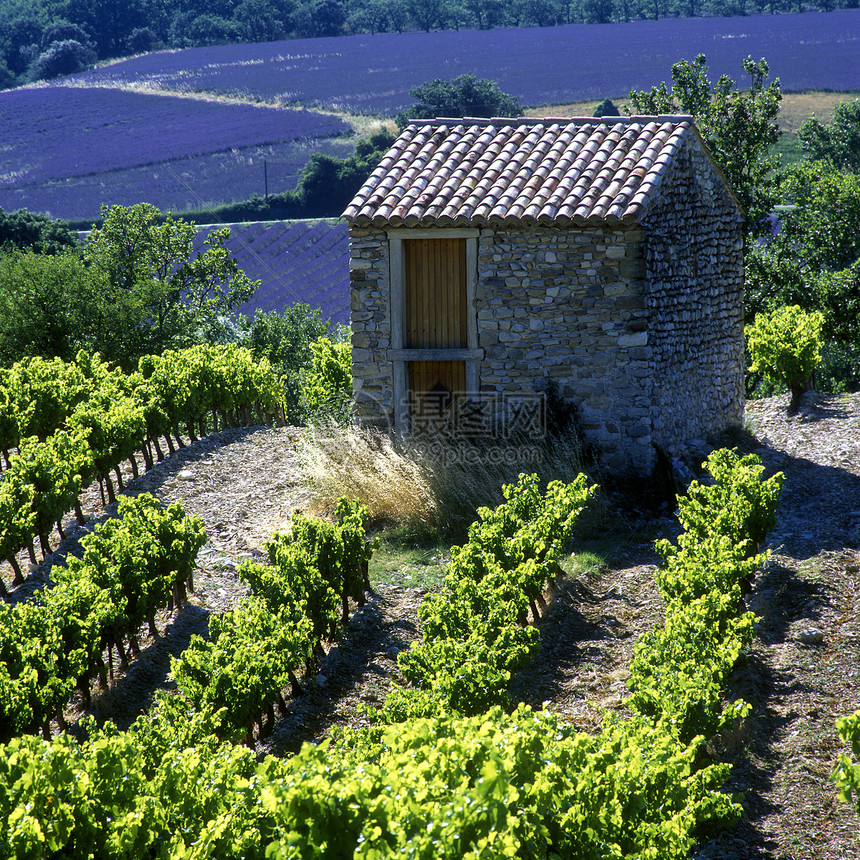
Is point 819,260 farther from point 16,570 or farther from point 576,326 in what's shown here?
point 16,570

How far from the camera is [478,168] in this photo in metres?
10.9

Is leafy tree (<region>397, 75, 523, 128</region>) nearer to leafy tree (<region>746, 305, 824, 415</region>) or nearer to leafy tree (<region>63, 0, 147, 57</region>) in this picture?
leafy tree (<region>746, 305, 824, 415</region>)

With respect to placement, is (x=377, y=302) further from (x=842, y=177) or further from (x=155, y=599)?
(x=842, y=177)

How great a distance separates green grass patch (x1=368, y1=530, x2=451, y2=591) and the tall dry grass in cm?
17

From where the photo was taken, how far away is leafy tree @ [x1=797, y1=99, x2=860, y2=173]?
24.7 metres

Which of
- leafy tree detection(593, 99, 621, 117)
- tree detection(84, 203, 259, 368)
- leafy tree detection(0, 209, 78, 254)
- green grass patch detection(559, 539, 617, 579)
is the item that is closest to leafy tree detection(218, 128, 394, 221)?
leafy tree detection(593, 99, 621, 117)

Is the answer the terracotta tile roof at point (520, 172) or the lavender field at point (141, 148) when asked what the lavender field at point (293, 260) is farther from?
the terracotta tile roof at point (520, 172)

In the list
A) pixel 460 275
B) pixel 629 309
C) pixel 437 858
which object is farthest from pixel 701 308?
pixel 437 858

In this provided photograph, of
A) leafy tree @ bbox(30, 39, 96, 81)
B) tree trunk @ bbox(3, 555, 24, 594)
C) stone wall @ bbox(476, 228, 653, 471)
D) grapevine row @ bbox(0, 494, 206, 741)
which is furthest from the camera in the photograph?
leafy tree @ bbox(30, 39, 96, 81)

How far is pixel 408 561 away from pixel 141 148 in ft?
119

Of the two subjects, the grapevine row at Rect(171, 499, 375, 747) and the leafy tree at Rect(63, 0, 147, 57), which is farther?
the leafy tree at Rect(63, 0, 147, 57)

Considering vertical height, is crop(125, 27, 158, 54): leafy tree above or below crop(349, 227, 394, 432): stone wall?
above

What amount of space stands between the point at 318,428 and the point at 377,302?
1827 millimetres

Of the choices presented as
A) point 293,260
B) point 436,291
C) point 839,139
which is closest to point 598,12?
point 839,139
